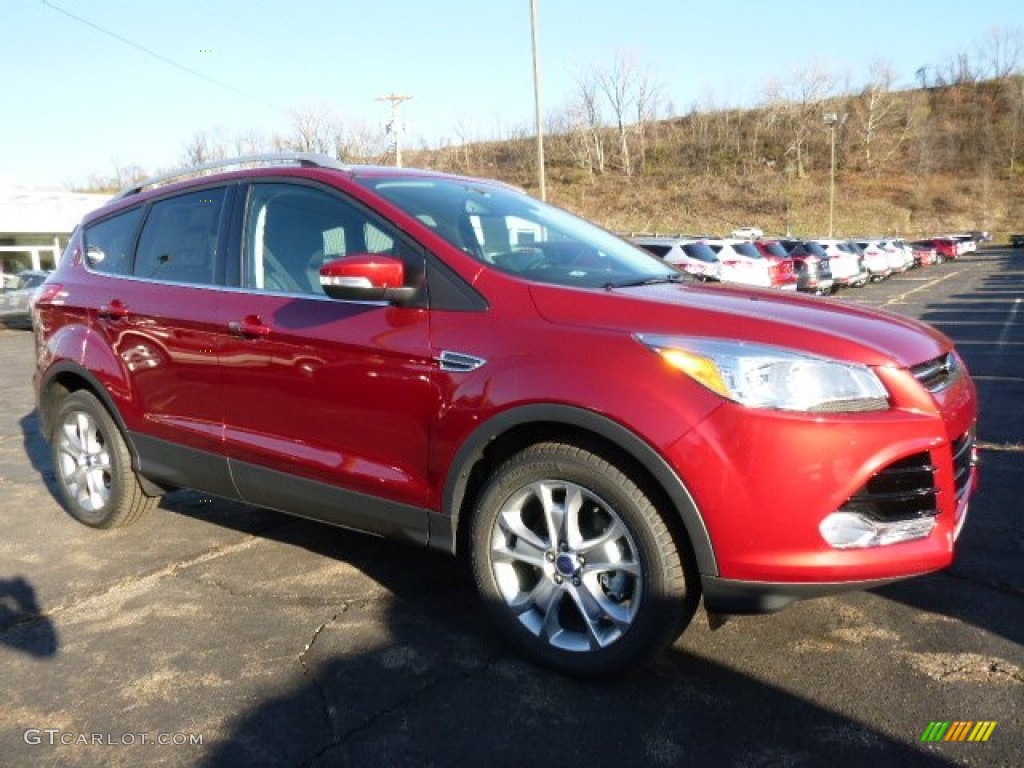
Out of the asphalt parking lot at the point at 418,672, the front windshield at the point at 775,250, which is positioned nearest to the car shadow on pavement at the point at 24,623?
the asphalt parking lot at the point at 418,672

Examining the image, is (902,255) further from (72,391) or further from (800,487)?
(800,487)

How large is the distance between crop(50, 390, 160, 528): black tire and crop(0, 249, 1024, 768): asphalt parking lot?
0.26m

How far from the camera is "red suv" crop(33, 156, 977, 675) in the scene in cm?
258

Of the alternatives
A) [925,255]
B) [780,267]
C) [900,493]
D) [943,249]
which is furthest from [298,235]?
[943,249]

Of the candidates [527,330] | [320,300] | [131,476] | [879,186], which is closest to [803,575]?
[527,330]

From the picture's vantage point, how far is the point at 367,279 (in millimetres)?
3025

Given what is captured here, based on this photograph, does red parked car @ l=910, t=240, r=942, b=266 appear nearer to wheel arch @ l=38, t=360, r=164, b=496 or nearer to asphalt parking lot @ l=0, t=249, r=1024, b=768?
asphalt parking lot @ l=0, t=249, r=1024, b=768

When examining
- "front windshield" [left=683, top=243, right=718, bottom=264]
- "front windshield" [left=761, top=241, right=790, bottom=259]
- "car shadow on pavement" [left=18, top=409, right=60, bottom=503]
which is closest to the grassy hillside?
"front windshield" [left=761, top=241, right=790, bottom=259]

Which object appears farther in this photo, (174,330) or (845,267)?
(845,267)

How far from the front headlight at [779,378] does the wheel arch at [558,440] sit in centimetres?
29

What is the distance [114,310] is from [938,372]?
12.3 ft

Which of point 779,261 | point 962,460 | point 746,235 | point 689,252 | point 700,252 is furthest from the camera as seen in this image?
point 746,235

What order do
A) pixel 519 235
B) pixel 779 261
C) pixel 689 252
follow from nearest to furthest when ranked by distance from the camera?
pixel 519 235, pixel 689 252, pixel 779 261

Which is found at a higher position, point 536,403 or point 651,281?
point 651,281
